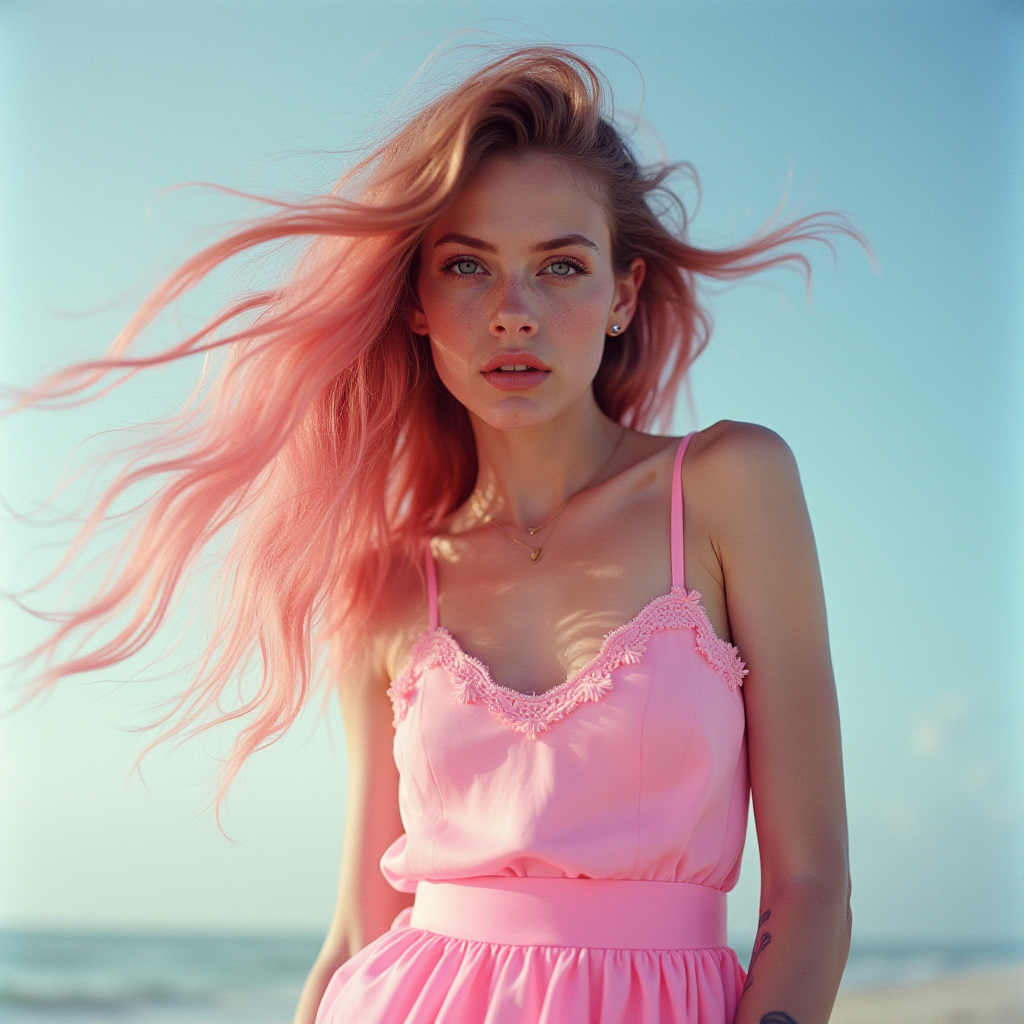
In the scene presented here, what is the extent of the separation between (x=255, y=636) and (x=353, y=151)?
1.07m

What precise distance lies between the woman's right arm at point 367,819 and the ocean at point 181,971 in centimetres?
964

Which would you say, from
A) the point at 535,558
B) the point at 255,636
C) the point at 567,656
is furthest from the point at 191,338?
the point at 567,656

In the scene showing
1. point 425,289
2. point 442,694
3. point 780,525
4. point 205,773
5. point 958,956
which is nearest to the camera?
point 780,525

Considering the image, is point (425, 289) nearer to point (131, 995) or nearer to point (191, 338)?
point (191, 338)

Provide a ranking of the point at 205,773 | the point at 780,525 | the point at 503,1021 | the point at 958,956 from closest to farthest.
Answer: the point at 503,1021, the point at 780,525, the point at 205,773, the point at 958,956

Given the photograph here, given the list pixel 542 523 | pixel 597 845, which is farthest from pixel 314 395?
pixel 597 845

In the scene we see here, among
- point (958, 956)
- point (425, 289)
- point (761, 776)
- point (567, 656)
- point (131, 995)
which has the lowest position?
point (131, 995)

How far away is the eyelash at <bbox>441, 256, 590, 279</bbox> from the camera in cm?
218

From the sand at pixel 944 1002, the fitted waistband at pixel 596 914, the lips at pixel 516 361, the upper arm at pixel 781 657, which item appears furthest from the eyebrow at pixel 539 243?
the sand at pixel 944 1002

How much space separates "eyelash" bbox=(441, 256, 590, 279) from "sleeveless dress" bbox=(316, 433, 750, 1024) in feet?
1.73

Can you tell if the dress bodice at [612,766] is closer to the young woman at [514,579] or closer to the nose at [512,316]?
the young woman at [514,579]

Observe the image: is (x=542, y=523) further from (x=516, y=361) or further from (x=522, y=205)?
(x=522, y=205)

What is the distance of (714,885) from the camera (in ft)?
6.62

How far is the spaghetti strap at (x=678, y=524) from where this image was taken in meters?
2.05
